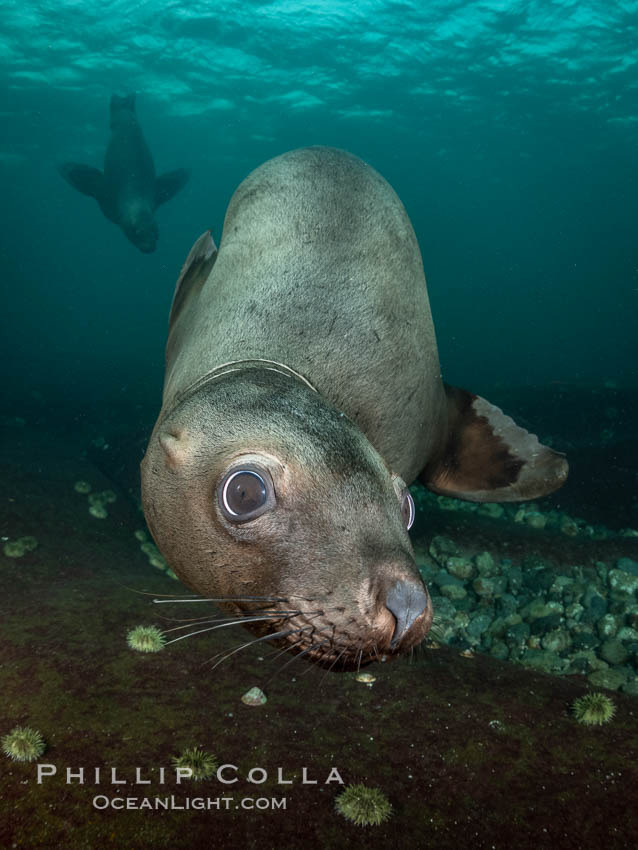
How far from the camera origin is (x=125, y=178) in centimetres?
1488

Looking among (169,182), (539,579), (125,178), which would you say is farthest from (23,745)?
(169,182)

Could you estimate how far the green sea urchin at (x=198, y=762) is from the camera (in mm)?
2041

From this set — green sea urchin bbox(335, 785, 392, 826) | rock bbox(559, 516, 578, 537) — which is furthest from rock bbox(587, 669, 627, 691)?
rock bbox(559, 516, 578, 537)

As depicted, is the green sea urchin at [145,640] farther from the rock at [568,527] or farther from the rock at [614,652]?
the rock at [568,527]

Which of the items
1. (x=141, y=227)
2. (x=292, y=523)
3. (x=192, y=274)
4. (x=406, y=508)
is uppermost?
(x=192, y=274)

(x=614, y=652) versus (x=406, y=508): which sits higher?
(x=406, y=508)

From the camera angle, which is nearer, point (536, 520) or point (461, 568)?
point (461, 568)

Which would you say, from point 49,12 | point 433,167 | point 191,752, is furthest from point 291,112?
point 191,752

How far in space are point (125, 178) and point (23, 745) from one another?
616 inches

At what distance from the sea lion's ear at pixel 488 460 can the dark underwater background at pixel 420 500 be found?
1005 mm

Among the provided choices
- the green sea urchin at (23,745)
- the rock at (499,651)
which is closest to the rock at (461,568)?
the rock at (499,651)

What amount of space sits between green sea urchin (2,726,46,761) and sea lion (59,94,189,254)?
13.8 meters

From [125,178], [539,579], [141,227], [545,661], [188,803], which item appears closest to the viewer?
[188,803]

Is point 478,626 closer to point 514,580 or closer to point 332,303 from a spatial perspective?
point 514,580
